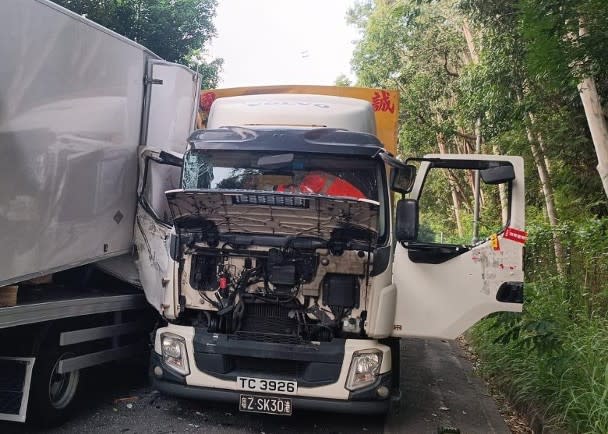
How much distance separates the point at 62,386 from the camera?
16.0 feet

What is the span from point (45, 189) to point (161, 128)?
2029mm

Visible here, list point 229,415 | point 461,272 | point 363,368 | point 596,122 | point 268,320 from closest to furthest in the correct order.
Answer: point 363,368, point 268,320, point 461,272, point 229,415, point 596,122

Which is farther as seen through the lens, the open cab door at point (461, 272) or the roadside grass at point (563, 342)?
the open cab door at point (461, 272)

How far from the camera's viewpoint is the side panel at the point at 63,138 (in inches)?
147

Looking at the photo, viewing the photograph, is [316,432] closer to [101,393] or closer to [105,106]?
[101,393]

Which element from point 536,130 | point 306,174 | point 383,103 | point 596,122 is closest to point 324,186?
point 306,174

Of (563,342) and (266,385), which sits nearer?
(266,385)

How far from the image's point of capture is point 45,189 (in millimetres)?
4152

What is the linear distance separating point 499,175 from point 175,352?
2.98 meters

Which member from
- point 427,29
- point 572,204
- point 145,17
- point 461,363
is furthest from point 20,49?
point 427,29

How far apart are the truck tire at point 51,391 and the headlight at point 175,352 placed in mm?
764

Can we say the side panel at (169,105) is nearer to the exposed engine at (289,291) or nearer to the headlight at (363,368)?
the exposed engine at (289,291)

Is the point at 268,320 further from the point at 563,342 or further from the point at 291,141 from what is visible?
the point at 563,342

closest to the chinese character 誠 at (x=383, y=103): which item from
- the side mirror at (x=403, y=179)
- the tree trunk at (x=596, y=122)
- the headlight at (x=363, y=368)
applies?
the tree trunk at (x=596, y=122)
